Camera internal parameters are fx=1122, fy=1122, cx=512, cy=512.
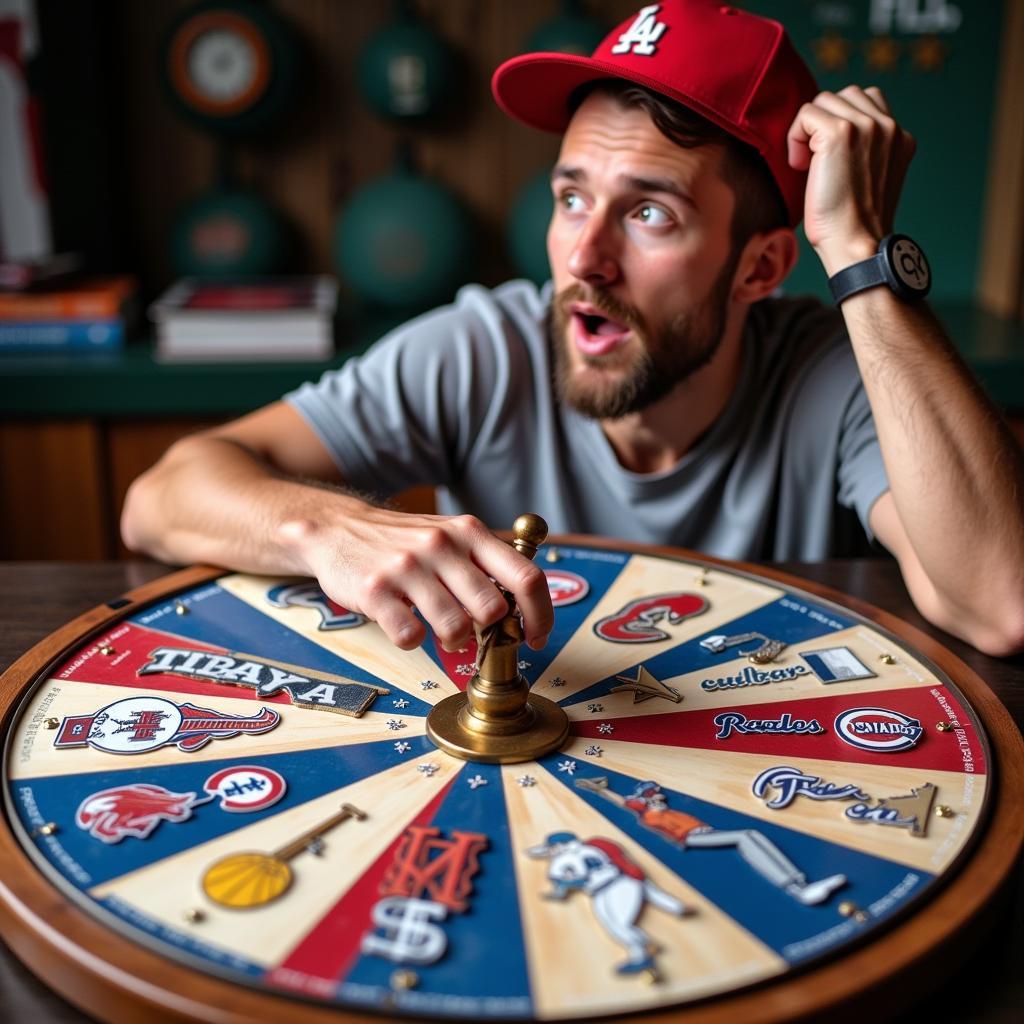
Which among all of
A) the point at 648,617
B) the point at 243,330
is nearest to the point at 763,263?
the point at 648,617

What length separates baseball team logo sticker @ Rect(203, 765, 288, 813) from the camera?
0.82 metres

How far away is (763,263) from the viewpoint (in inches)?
64.6

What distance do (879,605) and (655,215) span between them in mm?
593

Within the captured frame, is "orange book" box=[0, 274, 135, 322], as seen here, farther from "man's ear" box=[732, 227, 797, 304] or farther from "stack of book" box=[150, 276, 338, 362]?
"man's ear" box=[732, 227, 797, 304]

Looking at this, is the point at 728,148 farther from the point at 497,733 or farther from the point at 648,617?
the point at 497,733

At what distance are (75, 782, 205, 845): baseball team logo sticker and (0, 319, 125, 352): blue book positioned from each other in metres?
2.15

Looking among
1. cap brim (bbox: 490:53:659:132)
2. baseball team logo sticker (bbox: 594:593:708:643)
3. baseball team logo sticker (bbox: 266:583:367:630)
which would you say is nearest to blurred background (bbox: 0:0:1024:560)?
cap brim (bbox: 490:53:659:132)

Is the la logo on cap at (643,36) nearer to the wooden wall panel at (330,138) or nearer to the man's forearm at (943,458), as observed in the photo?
the man's forearm at (943,458)

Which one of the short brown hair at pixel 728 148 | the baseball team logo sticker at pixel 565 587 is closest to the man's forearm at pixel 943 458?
the short brown hair at pixel 728 148

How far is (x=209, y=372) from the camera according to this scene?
2627 millimetres

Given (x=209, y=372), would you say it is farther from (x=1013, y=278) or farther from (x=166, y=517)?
(x=1013, y=278)

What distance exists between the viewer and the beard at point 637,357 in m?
1.53

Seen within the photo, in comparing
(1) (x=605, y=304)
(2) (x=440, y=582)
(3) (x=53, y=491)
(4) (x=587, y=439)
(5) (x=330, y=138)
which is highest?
(5) (x=330, y=138)

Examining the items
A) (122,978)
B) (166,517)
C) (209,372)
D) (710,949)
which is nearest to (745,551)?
(166,517)
